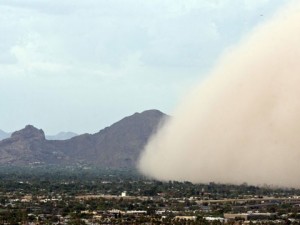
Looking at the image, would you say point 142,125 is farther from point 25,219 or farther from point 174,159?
point 25,219

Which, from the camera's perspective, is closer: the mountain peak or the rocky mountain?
the rocky mountain

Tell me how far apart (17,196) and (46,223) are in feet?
71.2

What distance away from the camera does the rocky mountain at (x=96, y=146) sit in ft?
447

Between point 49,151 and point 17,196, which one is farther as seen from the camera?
point 49,151

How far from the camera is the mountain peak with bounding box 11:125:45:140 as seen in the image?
455ft

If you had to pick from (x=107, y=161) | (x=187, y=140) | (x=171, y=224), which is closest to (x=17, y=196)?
(x=171, y=224)

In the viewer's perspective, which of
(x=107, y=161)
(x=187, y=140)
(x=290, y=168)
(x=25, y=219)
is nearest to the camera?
(x=25, y=219)

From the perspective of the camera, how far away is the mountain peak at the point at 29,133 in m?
139

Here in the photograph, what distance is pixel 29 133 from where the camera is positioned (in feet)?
455

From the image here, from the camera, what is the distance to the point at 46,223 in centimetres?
4403

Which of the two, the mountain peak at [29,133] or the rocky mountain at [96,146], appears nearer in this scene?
the rocky mountain at [96,146]

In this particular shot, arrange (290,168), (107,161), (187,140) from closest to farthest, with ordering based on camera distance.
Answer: (290,168)
(187,140)
(107,161)

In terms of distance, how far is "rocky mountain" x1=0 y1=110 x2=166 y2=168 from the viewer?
447 ft

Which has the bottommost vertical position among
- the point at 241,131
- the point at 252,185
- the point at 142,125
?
the point at 252,185
